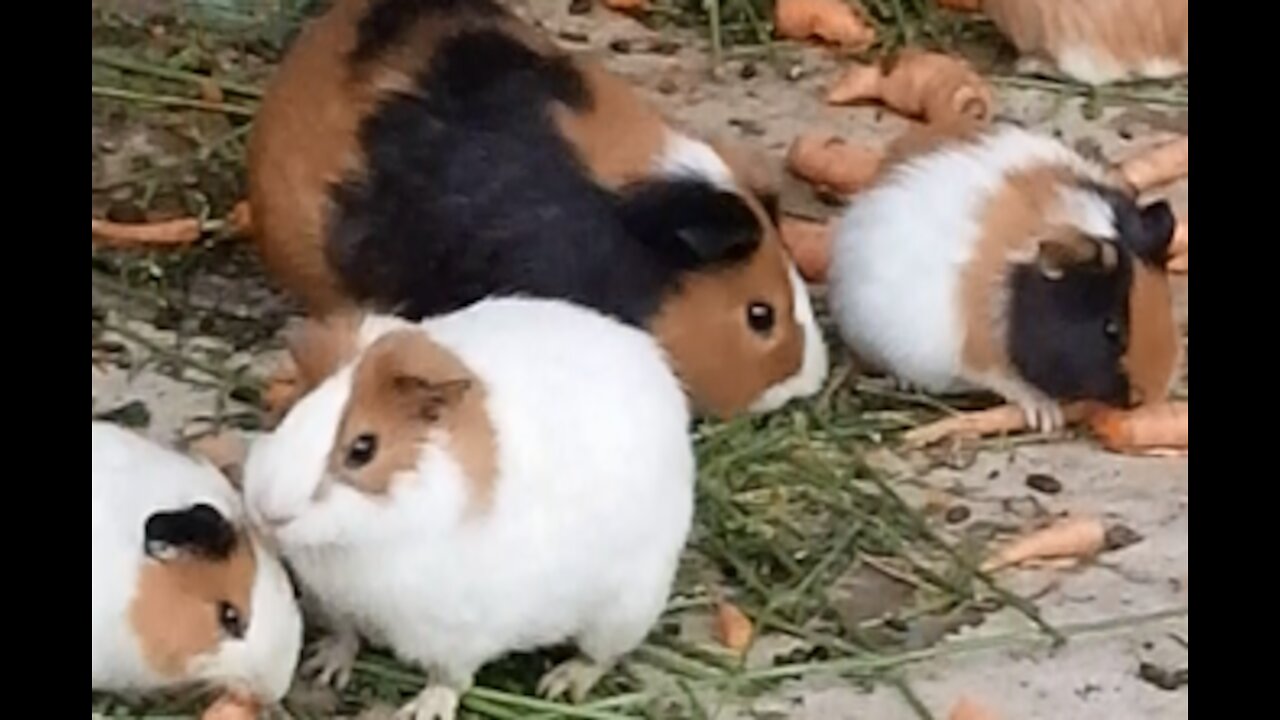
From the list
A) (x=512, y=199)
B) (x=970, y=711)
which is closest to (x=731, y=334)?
(x=512, y=199)

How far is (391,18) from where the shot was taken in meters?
3.54

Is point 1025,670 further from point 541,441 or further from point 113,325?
point 113,325

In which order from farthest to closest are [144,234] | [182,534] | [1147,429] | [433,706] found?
[144,234] < [1147,429] < [433,706] < [182,534]

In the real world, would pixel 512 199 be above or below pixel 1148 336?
above

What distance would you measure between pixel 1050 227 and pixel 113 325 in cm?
108

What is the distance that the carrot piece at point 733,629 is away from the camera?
314 centimetres

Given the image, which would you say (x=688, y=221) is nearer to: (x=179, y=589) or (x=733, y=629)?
(x=733, y=629)

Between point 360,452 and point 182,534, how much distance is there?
0.56ft

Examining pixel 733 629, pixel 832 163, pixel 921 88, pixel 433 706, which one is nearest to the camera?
pixel 433 706

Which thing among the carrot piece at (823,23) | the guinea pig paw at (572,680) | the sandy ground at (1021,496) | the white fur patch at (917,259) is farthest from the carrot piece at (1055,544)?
the carrot piece at (823,23)

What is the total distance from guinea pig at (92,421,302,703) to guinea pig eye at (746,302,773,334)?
2.50ft
